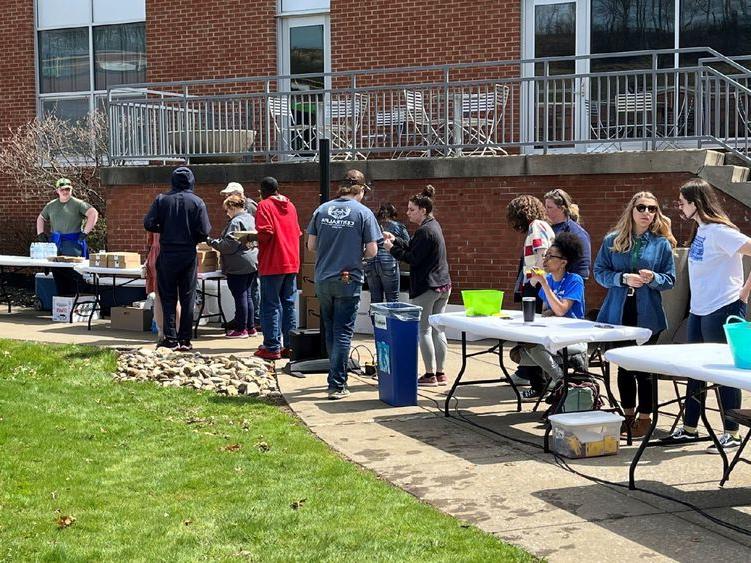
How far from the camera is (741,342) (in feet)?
20.2

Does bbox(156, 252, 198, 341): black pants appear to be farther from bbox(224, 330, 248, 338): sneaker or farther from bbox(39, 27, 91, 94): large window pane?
bbox(39, 27, 91, 94): large window pane

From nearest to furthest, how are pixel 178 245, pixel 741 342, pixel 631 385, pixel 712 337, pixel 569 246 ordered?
pixel 741 342 → pixel 712 337 → pixel 631 385 → pixel 569 246 → pixel 178 245

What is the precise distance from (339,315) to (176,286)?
3535 mm

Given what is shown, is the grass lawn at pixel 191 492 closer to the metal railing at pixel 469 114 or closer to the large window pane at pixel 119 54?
the metal railing at pixel 469 114

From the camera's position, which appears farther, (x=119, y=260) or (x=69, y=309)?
(x=69, y=309)

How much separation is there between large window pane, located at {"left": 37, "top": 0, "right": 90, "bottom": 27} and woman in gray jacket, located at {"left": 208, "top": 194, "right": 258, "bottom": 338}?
902 cm

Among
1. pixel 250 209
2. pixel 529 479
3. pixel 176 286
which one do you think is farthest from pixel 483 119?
pixel 529 479

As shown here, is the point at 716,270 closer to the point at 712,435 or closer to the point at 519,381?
the point at 712,435

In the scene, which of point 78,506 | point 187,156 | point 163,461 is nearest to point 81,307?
point 187,156

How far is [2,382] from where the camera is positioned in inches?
412

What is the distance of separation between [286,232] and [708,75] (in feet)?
17.8

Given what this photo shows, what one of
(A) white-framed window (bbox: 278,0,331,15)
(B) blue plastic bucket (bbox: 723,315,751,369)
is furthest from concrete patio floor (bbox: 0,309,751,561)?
(A) white-framed window (bbox: 278,0,331,15)

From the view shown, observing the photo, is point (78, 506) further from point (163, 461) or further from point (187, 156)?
point (187, 156)

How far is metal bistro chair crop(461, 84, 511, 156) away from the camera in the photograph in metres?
15.0
